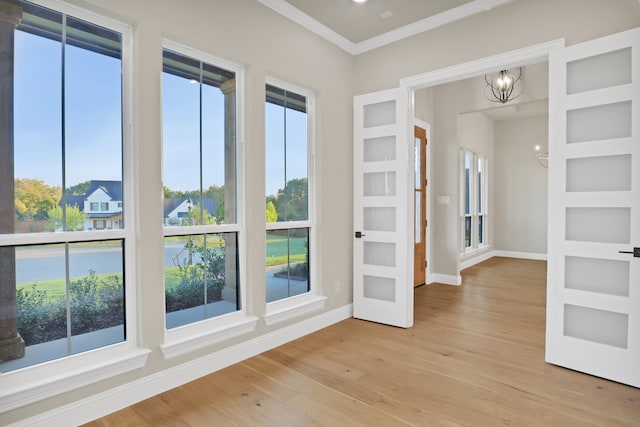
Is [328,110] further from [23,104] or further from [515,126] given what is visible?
[515,126]

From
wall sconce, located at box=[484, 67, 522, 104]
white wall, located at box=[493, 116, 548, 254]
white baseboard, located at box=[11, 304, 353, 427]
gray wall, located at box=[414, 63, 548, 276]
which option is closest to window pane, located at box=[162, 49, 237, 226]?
white baseboard, located at box=[11, 304, 353, 427]

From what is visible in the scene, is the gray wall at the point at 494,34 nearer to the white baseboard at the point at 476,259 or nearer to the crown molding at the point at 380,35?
the crown molding at the point at 380,35

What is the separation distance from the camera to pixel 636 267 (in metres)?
2.42

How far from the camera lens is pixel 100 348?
7.20 feet

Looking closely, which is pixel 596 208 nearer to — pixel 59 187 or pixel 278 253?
pixel 278 253

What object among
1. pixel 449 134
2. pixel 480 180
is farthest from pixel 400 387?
pixel 480 180

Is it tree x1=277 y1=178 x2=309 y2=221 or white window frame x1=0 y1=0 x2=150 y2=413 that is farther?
tree x1=277 y1=178 x2=309 y2=221

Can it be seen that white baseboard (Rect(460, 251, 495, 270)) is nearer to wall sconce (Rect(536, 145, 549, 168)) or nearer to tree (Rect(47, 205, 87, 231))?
wall sconce (Rect(536, 145, 549, 168))

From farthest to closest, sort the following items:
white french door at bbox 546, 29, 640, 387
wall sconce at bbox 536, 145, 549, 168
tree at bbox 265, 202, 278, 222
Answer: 1. wall sconce at bbox 536, 145, 549, 168
2. tree at bbox 265, 202, 278, 222
3. white french door at bbox 546, 29, 640, 387

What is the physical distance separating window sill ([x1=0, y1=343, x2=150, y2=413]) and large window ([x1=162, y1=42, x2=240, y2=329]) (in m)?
0.35

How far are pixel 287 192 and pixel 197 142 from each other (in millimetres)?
1016

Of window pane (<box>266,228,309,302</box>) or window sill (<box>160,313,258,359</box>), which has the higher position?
window pane (<box>266,228,309,302</box>)

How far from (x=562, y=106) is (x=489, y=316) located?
2.36 metres

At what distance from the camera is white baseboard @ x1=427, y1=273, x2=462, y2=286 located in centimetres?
557
